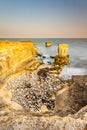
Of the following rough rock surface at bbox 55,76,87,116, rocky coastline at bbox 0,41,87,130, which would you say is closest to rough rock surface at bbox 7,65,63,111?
rocky coastline at bbox 0,41,87,130

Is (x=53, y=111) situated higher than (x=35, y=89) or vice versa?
(x=53, y=111)

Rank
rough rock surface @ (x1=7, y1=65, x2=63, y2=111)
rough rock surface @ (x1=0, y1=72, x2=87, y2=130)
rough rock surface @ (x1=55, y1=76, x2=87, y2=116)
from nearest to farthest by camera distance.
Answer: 1. rough rock surface @ (x1=0, y1=72, x2=87, y2=130)
2. rough rock surface @ (x1=55, y1=76, x2=87, y2=116)
3. rough rock surface @ (x1=7, y1=65, x2=63, y2=111)

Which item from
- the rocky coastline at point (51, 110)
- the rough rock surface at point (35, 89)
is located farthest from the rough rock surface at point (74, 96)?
the rough rock surface at point (35, 89)

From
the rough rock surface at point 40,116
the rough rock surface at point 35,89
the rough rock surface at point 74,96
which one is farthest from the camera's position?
the rough rock surface at point 35,89

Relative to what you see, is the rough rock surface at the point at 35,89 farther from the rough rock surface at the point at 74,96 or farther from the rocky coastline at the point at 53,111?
the rough rock surface at the point at 74,96

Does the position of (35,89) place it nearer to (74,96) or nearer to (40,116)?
(74,96)

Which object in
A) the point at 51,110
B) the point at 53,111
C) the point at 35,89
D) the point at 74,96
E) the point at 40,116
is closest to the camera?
the point at 40,116

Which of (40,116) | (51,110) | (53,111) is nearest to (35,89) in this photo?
(51,110)

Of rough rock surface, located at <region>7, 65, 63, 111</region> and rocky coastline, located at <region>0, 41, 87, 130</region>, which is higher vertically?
rocky coastline, located at <region>0, 41, 87, 130</region>

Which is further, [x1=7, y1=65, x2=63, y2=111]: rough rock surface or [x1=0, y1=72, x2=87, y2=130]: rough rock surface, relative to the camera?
[x1=7, y1=65, x2=63, y2=111]: rough rock surface

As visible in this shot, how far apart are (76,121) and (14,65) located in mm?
22610

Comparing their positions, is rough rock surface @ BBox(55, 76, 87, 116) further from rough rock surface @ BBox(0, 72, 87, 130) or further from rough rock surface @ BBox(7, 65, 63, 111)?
rough rock surface @ BBox(7, 65, 63, 111)

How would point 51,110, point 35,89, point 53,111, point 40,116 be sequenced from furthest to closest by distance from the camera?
point 35,89
point 51,110
point 53,111
point 40,116

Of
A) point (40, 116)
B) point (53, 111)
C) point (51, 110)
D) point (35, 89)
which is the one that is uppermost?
point (40, 116)
